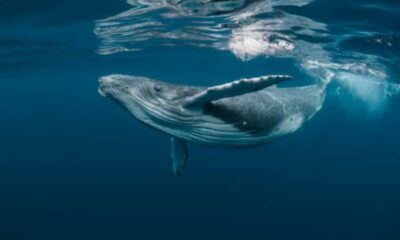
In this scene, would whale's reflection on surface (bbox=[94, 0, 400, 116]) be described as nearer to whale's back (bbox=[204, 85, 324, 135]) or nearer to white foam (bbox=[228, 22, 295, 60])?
white foam (bbox=[228, 22, 295, 60])

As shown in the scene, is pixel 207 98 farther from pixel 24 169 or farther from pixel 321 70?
pixel 24 169

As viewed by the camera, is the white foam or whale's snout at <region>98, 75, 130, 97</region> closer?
whale's snout at <region>98, 75, 130, 97</region>

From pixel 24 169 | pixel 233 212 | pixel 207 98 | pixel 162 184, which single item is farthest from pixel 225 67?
pixel 24 169

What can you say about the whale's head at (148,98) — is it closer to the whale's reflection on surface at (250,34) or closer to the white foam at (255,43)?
the whale's reflection on surface at (250,34)

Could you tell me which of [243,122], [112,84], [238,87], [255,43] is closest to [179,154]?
[243,122]

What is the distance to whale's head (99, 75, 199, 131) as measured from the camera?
5137 mm

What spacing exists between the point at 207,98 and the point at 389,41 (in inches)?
493

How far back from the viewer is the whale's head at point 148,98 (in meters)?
5.14

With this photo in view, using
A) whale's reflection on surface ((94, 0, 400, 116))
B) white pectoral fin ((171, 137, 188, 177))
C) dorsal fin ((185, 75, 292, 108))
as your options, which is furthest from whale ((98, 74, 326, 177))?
whale's reflection on surface ((94, 0, 400, 116))

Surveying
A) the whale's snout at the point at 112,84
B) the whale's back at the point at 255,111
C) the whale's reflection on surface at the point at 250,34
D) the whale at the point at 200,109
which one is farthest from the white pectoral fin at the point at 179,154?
the whale's reflection on surface at the point at 250,34

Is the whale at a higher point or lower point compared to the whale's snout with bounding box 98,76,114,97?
lower

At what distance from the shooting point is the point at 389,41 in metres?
14.4

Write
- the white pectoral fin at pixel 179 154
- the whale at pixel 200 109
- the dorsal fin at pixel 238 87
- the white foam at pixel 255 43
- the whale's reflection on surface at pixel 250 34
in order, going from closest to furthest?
1. the dorsal fin at pixel 238 87
2. the whale at pixel 200 109
3. the white pectoral fin at pixel 179 154
4. the whale's reflection on surface at pixel 250 34
5. the white foam at pixel 255 43

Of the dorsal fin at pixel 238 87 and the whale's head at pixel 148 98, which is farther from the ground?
the dorsal fin at pixel 238 87
